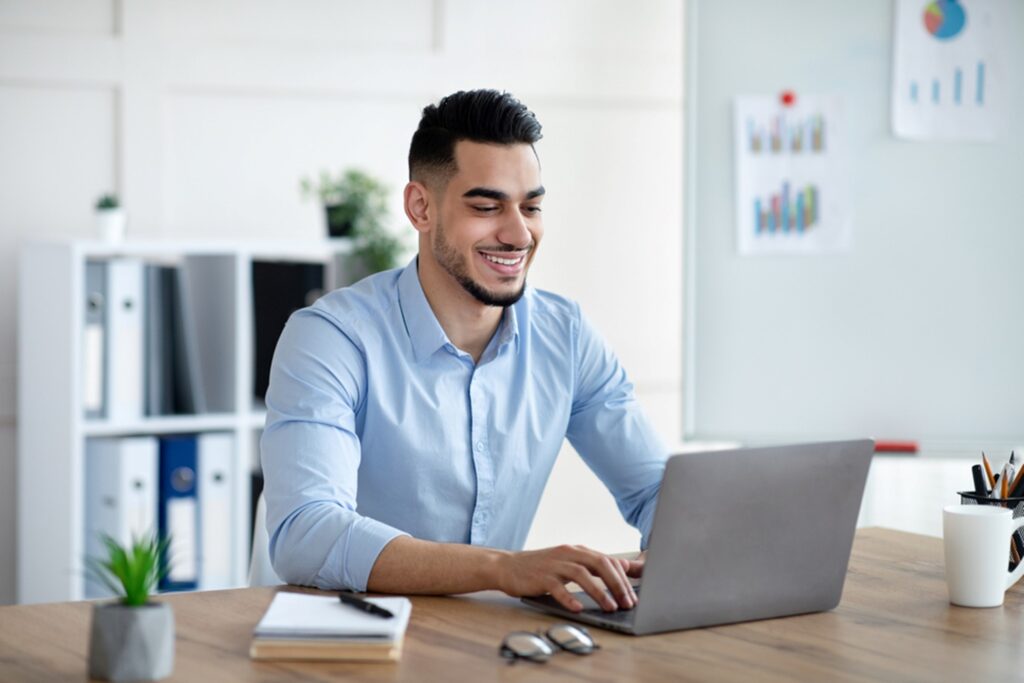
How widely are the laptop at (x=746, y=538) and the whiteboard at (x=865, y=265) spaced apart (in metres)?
1.78

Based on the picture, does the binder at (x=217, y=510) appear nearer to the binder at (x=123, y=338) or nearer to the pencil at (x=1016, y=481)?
the binder at (x=123, y=338)

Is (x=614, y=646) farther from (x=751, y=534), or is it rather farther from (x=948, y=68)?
(x=948, y=68)

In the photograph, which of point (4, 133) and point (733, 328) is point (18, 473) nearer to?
point (4, 133)

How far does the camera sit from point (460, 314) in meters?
2.17

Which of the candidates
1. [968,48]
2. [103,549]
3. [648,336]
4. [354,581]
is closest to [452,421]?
[354,581]

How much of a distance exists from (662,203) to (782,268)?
0.87 meters

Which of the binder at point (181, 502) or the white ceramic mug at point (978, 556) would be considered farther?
the binder at point (181, 502)

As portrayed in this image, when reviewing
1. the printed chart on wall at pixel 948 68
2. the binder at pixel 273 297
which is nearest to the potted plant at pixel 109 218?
the binder at pixel 273 297

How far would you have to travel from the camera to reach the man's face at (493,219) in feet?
6.91

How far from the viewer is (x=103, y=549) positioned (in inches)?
126

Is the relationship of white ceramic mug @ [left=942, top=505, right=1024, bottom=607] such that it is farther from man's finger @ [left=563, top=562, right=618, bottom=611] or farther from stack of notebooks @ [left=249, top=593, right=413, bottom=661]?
stack of notebooks @ [left=249, top=593, right=413, bottom=661]

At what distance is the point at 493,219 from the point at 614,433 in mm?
414

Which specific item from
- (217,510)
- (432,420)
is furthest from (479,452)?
(217,510)

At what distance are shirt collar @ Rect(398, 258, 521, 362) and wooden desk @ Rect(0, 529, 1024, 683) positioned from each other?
1.70ft
